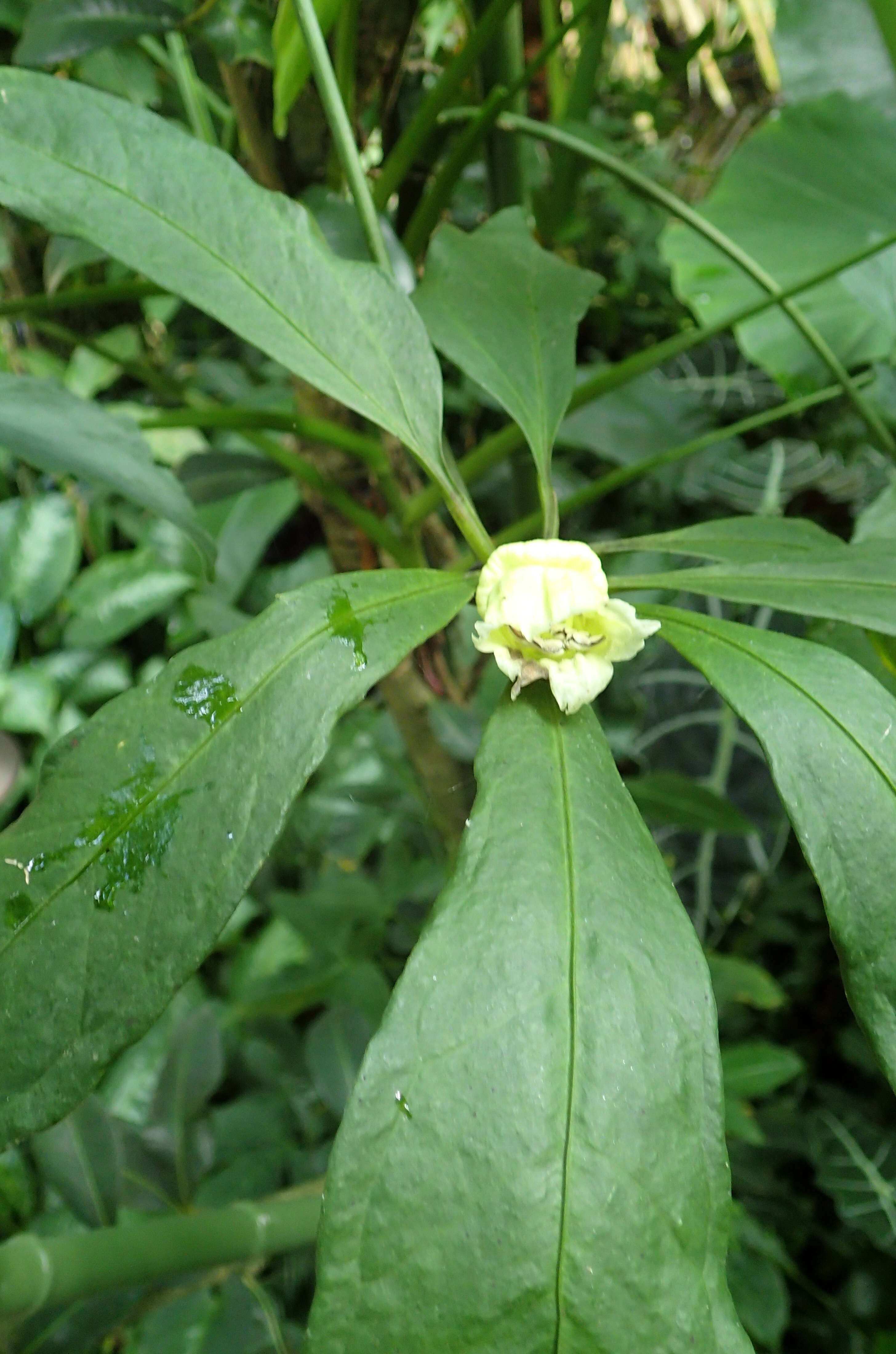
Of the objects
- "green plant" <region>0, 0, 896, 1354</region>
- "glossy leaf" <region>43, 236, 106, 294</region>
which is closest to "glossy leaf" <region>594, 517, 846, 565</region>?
"green plant" <region>0, 0, 896, 1354</region>

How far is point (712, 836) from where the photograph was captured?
1.00 m

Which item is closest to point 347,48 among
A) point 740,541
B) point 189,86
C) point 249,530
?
point 189,86

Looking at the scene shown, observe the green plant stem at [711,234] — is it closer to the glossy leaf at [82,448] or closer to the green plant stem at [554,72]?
the green plant stem at [554,72]

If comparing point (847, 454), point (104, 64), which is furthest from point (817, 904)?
point (104, 64)

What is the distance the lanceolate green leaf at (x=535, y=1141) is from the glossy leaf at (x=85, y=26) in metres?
0.54

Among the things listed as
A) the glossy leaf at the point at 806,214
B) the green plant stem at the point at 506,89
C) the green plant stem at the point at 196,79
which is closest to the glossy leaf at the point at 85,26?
the green plant stem at the point at 196,79

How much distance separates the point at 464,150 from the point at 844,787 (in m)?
0.45

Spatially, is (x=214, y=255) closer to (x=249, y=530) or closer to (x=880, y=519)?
(x=880, y=519)

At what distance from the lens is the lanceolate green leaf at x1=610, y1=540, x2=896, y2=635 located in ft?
1.02

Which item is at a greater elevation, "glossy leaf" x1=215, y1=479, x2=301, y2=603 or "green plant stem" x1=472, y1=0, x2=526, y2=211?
"green plant stem" x1=472, y1=0, x2=526, y2=211

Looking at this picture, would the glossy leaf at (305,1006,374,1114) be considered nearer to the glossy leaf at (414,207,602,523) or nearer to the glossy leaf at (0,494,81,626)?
the glossy leaf at (414,207,602,523)

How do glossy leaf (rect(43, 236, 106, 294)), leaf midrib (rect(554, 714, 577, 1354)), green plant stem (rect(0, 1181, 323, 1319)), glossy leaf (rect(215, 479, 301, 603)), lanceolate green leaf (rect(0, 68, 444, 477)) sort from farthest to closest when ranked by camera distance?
glossy leaf (rect(215, 479, 301, 603)) < glossy leaf (rect(43, 236, 106, 294)) < green plant stem (rect(0, 1181, 323, 1319)) < lanceolate green leaf (rect(0, 68, 444, 477)) < leaf midrib (rect(554, 714, 577, 1354))

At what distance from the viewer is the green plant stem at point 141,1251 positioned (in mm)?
439

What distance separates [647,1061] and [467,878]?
0.23ft
